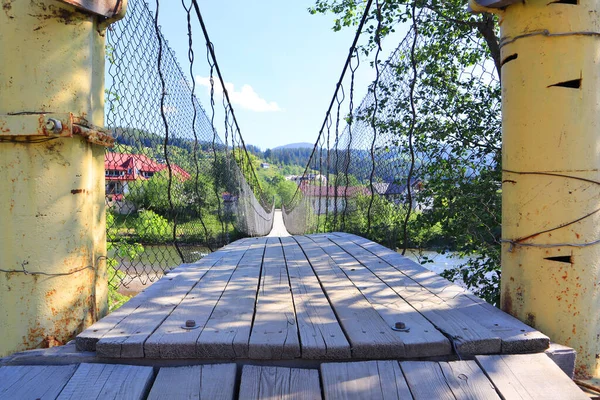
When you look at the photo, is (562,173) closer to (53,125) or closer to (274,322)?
(274,322)

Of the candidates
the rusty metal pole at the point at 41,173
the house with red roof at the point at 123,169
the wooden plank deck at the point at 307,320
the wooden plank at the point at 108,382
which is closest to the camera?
the wooden plank at the point at 108,382

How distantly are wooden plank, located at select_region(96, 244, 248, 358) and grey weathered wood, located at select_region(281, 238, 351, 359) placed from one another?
0.33 m

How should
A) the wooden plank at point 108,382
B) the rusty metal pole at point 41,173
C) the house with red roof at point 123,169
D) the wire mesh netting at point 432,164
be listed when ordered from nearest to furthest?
the wooden plank at point 108,382, the rusty metal pole at point 41,173, the house with red roof at point 123,169, the wire mesh netting at point 432,164

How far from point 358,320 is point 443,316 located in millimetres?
221

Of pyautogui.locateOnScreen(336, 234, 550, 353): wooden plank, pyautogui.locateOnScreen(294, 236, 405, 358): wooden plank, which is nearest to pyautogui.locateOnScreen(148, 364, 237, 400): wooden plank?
pyautogui.locateOnScreen(294, 236, 405, 358): wooden plank

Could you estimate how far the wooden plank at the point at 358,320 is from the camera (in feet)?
2.81

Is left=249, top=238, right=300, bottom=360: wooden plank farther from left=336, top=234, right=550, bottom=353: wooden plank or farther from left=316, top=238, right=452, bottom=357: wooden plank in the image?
left=336, top=234, right=550, bottom=353: wooden plank

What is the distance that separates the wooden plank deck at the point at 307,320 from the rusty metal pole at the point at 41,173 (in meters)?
0.14

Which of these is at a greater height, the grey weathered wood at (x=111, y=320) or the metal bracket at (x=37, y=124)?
the metal bracket at (x=37, y=124)

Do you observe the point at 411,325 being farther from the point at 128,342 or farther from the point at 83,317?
the point at 83,317

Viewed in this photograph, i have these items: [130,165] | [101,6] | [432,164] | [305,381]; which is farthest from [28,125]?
[432,164]

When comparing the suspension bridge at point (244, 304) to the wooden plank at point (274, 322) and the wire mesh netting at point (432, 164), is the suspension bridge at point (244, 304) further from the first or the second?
the wire mesh netting at point (432, 164)

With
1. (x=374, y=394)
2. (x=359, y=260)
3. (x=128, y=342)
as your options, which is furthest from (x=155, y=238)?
(x=374, y=394)

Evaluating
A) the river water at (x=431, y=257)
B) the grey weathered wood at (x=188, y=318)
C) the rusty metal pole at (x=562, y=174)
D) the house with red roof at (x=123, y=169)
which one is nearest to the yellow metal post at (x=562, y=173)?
the rusty metal pole at (x=562, y=174)
